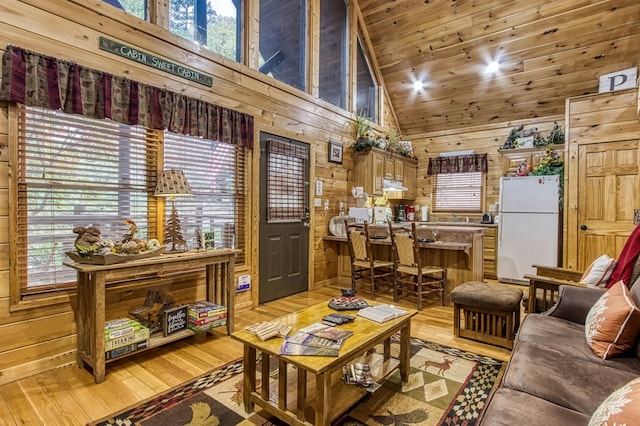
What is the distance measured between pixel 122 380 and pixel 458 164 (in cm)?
609

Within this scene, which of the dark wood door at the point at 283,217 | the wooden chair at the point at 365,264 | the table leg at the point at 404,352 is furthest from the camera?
the wooden chair at the point at 365,264

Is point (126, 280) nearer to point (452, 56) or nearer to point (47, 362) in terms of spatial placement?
point (47, 362)

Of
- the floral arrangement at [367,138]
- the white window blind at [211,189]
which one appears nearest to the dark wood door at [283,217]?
the white window blind at [211,189]

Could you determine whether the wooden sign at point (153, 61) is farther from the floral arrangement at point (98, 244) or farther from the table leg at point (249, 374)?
the table leg at point (249, 374)

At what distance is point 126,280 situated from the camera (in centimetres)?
292

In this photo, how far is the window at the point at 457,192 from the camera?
21.3ft

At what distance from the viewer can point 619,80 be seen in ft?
15.2

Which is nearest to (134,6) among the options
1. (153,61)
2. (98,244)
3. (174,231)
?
(153,61)

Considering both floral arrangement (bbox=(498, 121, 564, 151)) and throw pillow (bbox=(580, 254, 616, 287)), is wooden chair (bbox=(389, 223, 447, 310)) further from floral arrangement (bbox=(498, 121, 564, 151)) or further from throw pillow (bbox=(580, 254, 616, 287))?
floral arrangement (bbox=(498, 121, 564, 151))

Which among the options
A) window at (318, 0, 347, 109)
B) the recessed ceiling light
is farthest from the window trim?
the recessed ceiling light

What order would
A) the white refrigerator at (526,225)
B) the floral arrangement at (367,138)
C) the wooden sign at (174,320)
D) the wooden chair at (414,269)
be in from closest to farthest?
the wooden sign at (174,320) → the wooden chair at (414,269) → the white refrigerator at (526,225) → the floral arrangement at (367,138)

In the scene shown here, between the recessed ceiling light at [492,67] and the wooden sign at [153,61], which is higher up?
the recessed ceiling light at [492,67]

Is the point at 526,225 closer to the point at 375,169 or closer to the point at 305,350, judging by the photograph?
the point at 375,169

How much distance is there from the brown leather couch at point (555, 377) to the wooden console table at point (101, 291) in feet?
7.56
